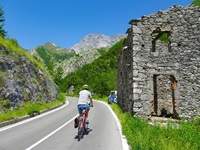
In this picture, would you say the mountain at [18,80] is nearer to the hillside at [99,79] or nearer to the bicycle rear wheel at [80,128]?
the bicycle rear wheel at [80,128]

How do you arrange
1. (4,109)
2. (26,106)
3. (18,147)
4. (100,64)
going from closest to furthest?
(18,147) < (4,109) < (26,106) < (100,64)

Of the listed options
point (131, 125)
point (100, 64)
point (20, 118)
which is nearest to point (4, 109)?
point (20, 118)

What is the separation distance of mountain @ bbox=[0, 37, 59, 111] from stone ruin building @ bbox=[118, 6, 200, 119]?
8.40m

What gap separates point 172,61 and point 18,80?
1201cm

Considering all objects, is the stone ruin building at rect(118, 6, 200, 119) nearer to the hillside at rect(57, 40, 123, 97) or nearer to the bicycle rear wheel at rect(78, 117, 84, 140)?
the bicycle rear wheel at rect(78, 117, 84, 140)

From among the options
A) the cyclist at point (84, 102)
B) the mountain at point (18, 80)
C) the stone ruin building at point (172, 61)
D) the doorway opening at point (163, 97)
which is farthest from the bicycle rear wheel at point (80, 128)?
the doorway opening at point (163, 97)

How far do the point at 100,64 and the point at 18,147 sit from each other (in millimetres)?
115709

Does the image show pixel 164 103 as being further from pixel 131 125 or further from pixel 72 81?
pixel 72 81

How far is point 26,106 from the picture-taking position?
17141 mm

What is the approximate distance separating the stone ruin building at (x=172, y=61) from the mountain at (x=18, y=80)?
27.6 ft

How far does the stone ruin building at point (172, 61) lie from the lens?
1359 centimetres

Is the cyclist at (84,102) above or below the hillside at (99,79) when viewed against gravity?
below

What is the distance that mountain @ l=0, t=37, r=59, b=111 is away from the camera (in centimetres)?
1557

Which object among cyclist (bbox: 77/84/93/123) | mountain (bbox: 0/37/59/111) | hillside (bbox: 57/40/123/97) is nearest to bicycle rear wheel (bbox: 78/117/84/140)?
cyclist (bbox: 77/84/93/123)
